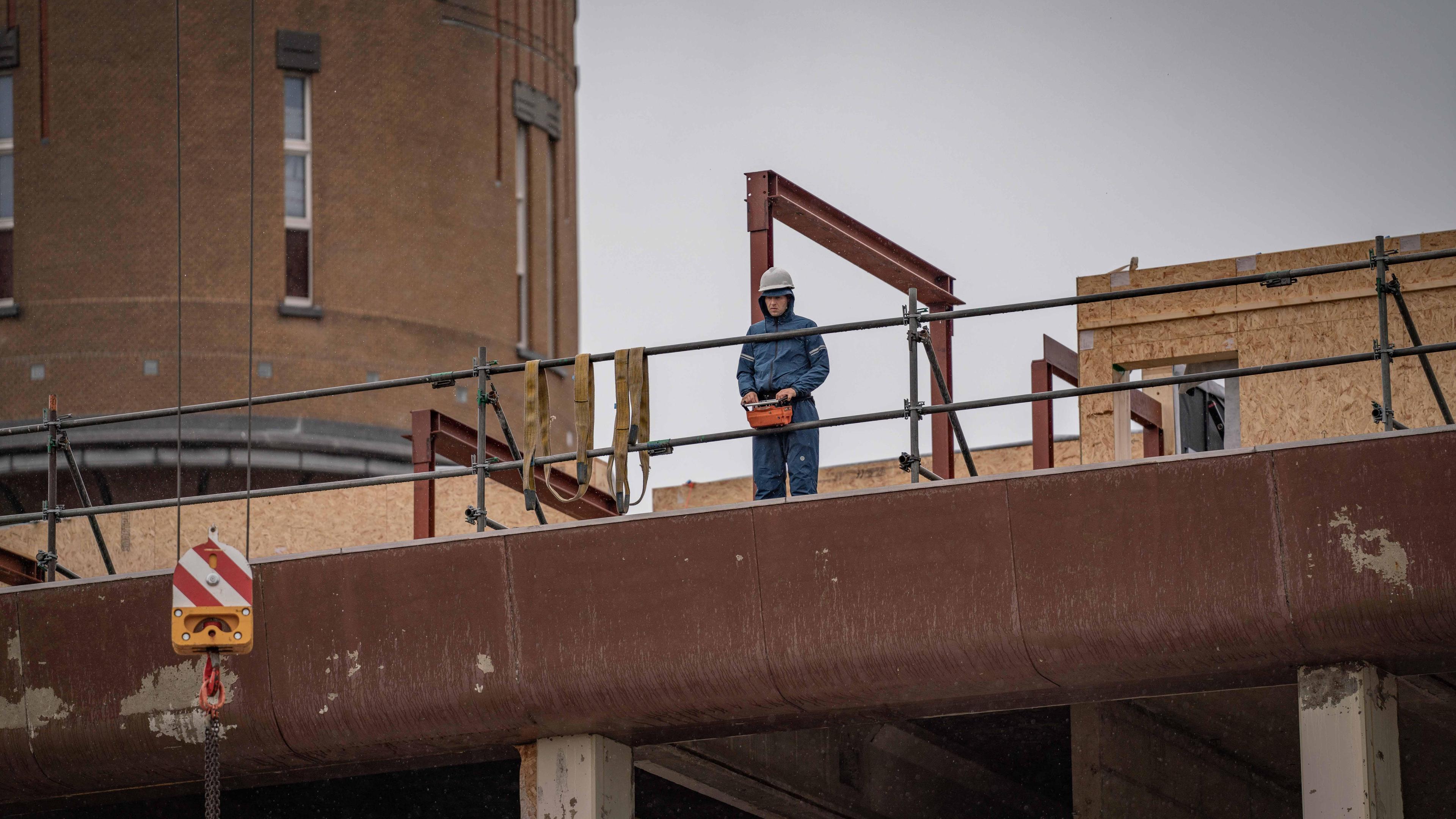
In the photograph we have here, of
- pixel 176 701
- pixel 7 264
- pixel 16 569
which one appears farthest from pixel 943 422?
pixel 7 264

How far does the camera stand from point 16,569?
14148mm

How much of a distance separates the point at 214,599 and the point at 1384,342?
656cm

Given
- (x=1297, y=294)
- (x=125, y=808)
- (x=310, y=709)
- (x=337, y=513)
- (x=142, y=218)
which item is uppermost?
(x=142, y=218)

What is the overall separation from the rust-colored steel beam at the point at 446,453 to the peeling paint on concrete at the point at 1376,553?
4.88 metres

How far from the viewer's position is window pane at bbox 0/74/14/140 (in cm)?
1950

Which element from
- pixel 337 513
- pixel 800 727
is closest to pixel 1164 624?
pixel 800 727

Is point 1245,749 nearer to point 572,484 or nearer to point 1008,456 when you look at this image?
point 572,484

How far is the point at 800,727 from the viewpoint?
1272 cm

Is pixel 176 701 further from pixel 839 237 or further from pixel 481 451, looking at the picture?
pixel 839 237

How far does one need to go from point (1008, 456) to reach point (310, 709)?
12.7 meters

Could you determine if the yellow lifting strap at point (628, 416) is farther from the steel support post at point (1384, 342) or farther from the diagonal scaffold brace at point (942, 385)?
the steel support post at point (1384, 342)

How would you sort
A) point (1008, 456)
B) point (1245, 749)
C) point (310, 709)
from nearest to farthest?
point (310, 709) → point (1245, 749) → point (1008, 456)

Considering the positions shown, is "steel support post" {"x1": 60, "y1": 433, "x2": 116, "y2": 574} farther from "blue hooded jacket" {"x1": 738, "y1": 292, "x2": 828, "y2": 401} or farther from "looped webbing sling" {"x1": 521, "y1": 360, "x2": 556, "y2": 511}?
"blue hooded jacket" {"x1": 738, "y1": 292, "x2": 828, "y2": 401}

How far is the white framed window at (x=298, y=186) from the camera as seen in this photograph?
777 inches
